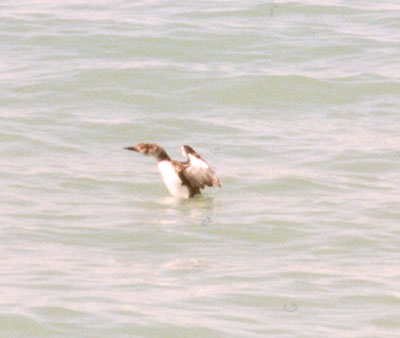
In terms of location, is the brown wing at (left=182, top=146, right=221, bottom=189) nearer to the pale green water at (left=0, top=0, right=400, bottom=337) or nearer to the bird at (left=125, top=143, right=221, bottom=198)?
the bird at (left=125, top=143, right=221, bottom=198)

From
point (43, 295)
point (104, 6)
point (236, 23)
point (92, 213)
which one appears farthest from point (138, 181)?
point (104, 6)

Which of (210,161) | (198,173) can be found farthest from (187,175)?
(210,161)

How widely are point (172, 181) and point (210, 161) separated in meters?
1.41

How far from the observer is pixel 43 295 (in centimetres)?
1114

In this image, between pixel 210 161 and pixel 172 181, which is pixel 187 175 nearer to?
pixel 172 181

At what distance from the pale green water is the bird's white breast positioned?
17cm

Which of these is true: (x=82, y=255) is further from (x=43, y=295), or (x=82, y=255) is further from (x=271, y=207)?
(x=271, y=207)

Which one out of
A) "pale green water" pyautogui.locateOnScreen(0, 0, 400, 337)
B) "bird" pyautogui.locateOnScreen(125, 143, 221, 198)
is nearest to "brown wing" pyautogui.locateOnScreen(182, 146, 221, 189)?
"bird" pyautogui.locateOnScreen(125, 143, 221, 198)

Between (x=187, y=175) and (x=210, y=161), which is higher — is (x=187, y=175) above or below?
above

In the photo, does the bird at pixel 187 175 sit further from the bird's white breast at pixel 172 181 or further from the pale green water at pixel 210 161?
the pale green water at pixel 210 161

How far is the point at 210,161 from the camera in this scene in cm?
1605

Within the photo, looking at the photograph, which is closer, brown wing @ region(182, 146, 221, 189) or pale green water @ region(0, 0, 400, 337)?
pale green water @ region(0, 0, 400, 337)

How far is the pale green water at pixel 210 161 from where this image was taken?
437 inches

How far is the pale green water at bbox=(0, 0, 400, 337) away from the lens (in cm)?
1110
